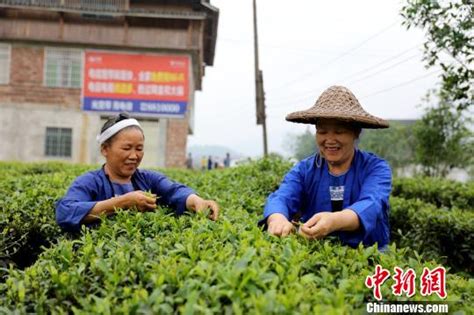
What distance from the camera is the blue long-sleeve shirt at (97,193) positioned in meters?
2.62

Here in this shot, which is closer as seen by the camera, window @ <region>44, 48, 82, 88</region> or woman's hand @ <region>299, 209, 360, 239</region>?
woman's hand @ <region>299, 209, 360, 239</region>

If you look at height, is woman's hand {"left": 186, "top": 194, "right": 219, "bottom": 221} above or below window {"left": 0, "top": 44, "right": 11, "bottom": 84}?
below

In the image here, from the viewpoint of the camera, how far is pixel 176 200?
3.04 m

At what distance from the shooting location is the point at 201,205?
9.27ft

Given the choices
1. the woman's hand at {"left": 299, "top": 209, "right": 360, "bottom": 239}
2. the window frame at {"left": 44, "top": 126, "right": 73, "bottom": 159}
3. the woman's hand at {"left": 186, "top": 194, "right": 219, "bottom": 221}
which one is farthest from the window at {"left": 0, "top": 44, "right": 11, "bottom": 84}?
the woman's hand at {"left": 299, "top": 209, "right": 360, "bottom": 239}

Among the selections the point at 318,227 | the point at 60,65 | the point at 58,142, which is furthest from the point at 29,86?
the point at 318,227

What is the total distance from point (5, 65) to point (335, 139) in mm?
19523

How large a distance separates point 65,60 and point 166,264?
19107 mm

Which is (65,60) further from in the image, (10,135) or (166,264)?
(166,264)

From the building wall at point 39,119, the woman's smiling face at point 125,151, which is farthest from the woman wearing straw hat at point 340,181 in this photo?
the building wall at point 39,119

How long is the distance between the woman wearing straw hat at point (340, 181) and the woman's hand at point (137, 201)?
680mm

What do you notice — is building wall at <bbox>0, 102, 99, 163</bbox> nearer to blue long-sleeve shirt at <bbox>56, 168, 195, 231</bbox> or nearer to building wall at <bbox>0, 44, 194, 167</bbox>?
building wall at <bbox>0, 44, 194, 167</bbox>

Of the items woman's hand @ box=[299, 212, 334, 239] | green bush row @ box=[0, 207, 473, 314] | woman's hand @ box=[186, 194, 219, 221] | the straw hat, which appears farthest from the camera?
woman's hand @ box=[186, 194, 219, 221]

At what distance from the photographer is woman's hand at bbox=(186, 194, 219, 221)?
2731mm
